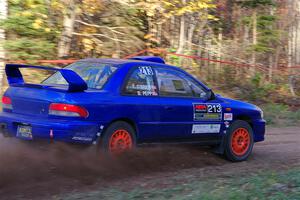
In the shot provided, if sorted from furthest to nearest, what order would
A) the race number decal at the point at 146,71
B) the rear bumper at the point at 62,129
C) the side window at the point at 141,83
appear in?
the race number decal at the point at 146,71 < the side window at the point at 141,83 < the rear bumper at the point at 62,129

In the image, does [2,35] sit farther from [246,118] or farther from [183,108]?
[246,118]

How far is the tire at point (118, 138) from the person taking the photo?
287 inches

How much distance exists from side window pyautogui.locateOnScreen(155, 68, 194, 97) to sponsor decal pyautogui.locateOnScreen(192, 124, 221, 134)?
0.50m

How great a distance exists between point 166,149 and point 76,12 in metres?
7.55

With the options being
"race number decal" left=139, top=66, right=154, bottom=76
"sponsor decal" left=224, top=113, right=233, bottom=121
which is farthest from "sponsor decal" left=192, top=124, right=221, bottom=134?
"race number decal" left=139, top=66, right=154, bottom=76

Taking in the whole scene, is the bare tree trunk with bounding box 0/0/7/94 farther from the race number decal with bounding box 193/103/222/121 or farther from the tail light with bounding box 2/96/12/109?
the race number decal with bounding box 193/103/222/121

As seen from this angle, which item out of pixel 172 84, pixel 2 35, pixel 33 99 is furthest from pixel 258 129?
pixel 2 35

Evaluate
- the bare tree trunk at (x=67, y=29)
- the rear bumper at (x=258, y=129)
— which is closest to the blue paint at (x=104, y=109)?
the rear bumper at (x=258, y=129)

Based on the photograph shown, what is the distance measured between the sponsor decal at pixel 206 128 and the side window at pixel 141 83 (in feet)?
2.96

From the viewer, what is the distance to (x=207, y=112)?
849 cm

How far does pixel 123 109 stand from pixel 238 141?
252 centimetres

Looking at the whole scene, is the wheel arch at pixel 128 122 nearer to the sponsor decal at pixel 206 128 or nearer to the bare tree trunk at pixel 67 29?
the sponsor decal at pixel 206 128

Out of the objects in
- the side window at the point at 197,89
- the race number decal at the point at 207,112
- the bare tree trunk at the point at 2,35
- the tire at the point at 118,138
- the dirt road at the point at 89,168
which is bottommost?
the dirt road at the point at 89,168

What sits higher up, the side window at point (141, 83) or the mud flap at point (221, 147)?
the side window at point (141, 83)
